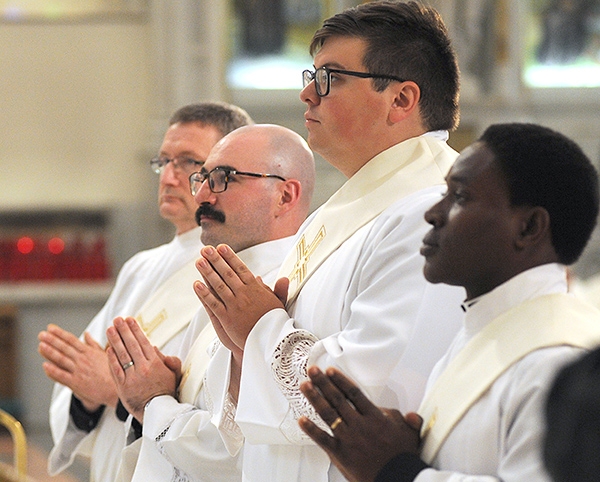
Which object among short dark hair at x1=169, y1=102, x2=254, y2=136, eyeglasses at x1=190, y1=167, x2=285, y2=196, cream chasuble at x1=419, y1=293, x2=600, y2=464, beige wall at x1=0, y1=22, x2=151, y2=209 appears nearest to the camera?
cream chasuble at x1=419, y1=293, x2=600, y2=464

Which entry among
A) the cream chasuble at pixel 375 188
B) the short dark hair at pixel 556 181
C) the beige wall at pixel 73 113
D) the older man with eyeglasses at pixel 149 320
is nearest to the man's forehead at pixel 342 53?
the cream chasuble at pixel 375 188

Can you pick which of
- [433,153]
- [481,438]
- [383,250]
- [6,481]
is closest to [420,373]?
[383,250]

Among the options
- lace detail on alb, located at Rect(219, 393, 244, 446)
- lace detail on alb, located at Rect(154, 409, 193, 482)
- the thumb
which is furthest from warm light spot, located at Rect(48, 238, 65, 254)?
lace detail on alb, located at Rect(219, 393, 244, 446)

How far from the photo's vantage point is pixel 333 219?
2.90 m

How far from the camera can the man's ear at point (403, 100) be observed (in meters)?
2.76

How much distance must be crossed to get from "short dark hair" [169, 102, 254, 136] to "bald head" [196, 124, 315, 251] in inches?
33.3

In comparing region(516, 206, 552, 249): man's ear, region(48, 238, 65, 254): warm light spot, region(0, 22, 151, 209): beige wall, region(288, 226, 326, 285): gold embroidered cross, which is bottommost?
region(48, 238, 65, 254): warm light spot

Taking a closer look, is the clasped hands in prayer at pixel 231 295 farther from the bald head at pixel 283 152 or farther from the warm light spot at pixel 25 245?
the warm light spot at pixel 25 245

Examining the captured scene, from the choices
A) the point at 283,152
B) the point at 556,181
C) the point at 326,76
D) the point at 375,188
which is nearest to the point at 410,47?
the point at 326,76

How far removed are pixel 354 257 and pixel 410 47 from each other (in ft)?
1.99

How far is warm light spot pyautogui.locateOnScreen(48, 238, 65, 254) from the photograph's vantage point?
9.80 metres

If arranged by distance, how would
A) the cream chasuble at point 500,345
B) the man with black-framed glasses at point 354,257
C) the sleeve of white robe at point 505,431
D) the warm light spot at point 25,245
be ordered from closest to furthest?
the sleeve of white robe at point 505,431 → the cream chasuble at point 500,345 → the man with black-framed glasses at point 354,257 → the warm light spot at point 25,245

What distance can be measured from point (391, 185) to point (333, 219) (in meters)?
0.23

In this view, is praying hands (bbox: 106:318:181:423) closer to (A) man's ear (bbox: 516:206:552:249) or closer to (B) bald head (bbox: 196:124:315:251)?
(B) bald head (bbox: 196:124:315:251)
